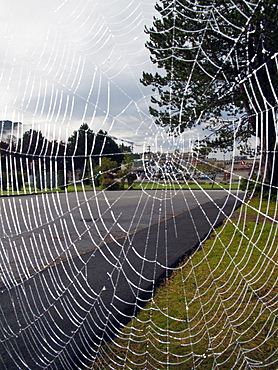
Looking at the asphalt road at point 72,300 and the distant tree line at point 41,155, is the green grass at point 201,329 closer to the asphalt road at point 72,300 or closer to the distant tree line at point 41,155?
the asphalt road at point 72,300

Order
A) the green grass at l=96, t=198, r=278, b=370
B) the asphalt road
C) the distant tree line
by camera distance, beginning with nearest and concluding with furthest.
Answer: the green grass at l=96, t=198, r=278, b=370, the asphalt road, the distant tree line

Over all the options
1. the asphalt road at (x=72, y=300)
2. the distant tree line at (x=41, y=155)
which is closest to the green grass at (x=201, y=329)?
the asphalt road at (x=72, y=300)

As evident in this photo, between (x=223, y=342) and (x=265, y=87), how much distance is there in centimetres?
915

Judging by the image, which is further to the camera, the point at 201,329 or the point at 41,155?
the point at 41,155

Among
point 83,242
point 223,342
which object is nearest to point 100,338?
point 223,342

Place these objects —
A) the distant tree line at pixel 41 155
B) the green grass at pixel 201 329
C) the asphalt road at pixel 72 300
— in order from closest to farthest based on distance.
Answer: the green grass at pixel 201 329 < the asphalt road at pixel 72 300 < the distant tree line at pixel 41 155

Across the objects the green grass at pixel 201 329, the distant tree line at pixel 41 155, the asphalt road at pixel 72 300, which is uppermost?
the distant tree line at pixel 41 155

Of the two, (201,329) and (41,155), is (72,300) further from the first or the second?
(41,155)

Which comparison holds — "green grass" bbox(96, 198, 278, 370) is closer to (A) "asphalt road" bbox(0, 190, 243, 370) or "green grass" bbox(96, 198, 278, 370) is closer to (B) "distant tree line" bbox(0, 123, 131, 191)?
(A) "asphalt road" bbox(0, 190, 243, 370)

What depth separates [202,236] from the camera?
7707 millimetres

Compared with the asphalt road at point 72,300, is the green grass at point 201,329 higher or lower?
higher

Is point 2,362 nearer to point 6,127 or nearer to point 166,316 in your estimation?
point 166,316

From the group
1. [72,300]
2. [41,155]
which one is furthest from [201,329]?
[41,155]

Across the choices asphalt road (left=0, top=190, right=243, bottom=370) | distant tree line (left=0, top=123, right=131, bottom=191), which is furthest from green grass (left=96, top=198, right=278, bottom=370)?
distant tree line (left=0, top=123, right=131, bottom=191)
